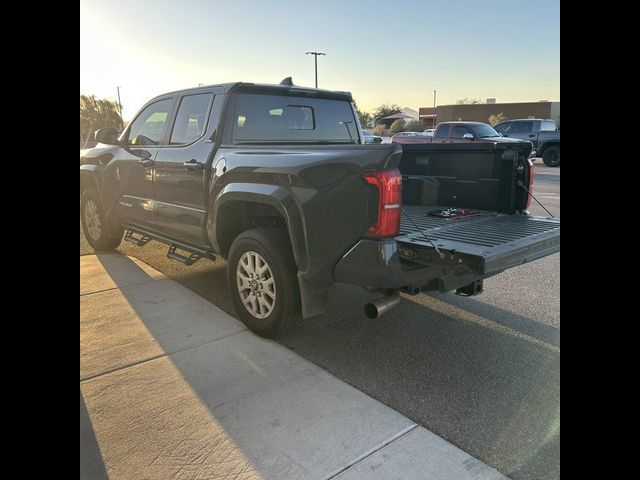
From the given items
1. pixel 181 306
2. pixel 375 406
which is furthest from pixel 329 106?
pixel 375 406

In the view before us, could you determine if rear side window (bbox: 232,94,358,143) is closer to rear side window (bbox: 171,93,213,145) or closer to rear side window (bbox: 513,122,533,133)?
rear side window (bbox: 171,93,213,145)

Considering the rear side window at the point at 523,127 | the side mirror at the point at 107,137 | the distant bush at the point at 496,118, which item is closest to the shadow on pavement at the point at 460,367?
the side mirror at the point at 107,137

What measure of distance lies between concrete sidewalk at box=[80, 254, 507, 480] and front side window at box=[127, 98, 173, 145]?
2.13 m

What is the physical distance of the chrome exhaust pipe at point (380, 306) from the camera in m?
3.10

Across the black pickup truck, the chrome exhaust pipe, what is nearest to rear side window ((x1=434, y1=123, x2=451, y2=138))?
the black pickup truck

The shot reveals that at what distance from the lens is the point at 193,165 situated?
4348 mm

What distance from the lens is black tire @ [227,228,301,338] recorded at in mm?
3562

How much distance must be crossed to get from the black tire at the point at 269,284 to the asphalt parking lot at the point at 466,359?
0.80 ft

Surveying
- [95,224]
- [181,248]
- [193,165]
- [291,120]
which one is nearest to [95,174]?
[95,224]

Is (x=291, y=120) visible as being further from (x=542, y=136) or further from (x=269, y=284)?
(x=542, y=136)

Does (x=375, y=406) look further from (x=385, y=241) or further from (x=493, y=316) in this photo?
(x=493, y=316)

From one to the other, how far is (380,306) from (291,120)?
2390 mm

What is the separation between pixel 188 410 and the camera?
2.90 meters
